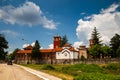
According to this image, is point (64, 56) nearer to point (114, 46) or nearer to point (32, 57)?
point (32, 57)

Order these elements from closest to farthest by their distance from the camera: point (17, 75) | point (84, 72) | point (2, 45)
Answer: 1. point (17, 75)
2. point (84, 72)
3. point (2, 45)

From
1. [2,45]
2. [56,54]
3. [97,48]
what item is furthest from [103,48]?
[2,45]

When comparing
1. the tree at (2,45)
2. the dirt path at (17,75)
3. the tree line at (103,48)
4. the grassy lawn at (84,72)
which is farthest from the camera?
the tree at (2,45)

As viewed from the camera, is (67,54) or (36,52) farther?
(36,52)

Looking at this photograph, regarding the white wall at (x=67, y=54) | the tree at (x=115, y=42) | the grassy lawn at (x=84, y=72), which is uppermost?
the tree at (x=115, y=42)

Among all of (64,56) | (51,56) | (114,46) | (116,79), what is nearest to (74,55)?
(64,56)

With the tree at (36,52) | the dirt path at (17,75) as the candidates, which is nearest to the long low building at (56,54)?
the tree at (36,52)

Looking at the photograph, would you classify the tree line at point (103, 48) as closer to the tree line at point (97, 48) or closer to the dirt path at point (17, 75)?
the tree line at point (97, 48)

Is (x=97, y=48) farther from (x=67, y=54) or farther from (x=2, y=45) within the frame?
(x=2, y=45)

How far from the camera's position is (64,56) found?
9994cm

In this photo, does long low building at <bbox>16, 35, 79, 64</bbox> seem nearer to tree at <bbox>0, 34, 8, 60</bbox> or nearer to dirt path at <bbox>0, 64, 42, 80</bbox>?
tree at <bbox>0, 34, 8, 60</bbox>

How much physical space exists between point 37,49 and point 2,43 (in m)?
24.9

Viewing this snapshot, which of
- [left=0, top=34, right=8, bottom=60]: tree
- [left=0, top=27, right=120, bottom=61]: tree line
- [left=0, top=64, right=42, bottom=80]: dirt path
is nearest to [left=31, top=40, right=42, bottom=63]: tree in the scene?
[left=0, top=27, right=120, bottom=61]: tree line

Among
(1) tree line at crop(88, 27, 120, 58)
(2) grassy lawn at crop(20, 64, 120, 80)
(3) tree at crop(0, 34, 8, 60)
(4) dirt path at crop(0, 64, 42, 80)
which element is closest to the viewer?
(2) grassy lawn at crop(20, 64, 120, 80)
